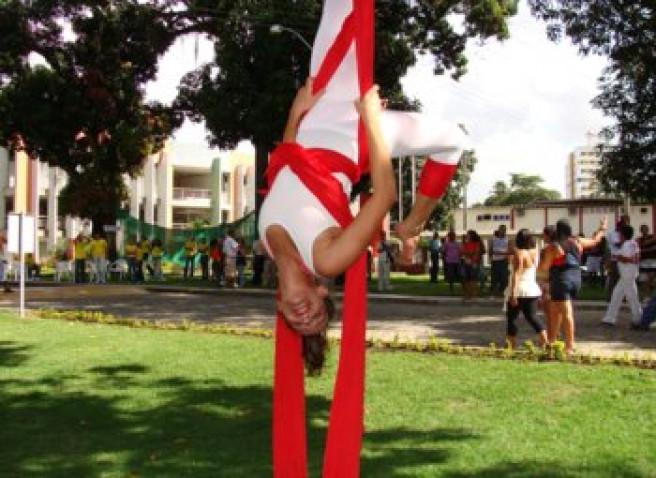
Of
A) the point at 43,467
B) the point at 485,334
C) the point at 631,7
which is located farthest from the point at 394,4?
the point at 43,467

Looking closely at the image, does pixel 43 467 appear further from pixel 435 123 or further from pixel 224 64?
pixel 224 64

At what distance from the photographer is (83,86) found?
27.0 m

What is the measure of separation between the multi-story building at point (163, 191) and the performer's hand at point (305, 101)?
1786 inches

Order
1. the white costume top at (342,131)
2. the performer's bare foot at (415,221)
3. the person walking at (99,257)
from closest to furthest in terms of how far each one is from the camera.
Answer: the white costume top at (342,131)
the performer's bare foot at (415,221)
the person walking at (99,257)

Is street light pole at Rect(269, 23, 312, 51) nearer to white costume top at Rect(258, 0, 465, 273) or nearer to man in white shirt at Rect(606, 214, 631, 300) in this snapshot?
man in white shirt at Rect(606, 214, 631, 300)

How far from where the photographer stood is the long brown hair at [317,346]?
11.4 feet

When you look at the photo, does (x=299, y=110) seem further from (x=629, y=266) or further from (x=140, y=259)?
(x=140, y=259)

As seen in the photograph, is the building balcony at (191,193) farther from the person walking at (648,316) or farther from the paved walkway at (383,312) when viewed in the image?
the person walking at (648,316)

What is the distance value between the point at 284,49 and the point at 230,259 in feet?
19.9

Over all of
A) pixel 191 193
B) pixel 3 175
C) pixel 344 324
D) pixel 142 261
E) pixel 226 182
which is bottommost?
pixel 344 324

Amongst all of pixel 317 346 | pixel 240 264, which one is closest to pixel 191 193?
pixel 240 264

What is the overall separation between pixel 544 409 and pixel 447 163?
13.3ft

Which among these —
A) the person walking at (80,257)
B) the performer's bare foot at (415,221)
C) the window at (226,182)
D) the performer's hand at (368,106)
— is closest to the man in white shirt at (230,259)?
the person walking at (80,257)

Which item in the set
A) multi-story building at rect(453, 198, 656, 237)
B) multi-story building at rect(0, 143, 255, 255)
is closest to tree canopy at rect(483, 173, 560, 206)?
multi-story building at rect(453, 198, 656, 237)
